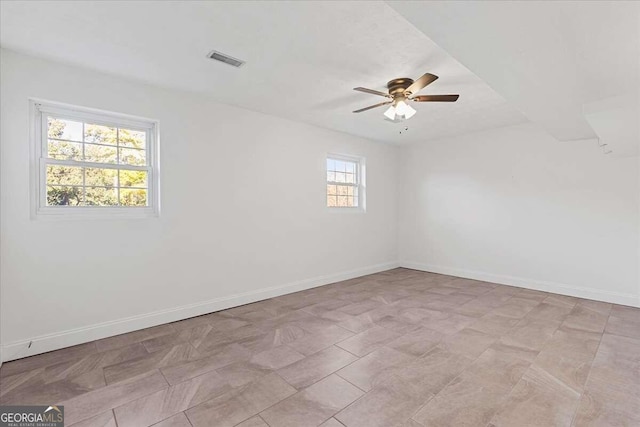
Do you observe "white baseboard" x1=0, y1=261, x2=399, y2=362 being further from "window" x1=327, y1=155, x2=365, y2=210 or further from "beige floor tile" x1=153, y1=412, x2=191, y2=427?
"beige floor tile" x1=153, y1=412, x2=191, y2=427

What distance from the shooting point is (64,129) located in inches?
111

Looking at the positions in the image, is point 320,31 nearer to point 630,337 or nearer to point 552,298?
point 630,337

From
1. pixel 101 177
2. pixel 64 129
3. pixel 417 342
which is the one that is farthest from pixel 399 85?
pixel 64 129

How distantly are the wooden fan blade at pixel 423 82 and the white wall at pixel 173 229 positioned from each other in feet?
6.94

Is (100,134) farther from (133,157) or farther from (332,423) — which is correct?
(332,423)

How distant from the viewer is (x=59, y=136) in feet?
9.16

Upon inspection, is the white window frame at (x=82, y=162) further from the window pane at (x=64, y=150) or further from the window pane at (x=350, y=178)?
the window pane at (x=350, y=178)

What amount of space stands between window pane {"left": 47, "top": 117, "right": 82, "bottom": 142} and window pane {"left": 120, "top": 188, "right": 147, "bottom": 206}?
25.0 inches

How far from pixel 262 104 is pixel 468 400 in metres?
3.67

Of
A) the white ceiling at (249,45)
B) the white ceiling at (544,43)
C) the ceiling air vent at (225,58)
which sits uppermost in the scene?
the ceiling air vent at (225,58)

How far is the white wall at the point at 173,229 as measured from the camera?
2535 mm

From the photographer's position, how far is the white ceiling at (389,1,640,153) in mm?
1301

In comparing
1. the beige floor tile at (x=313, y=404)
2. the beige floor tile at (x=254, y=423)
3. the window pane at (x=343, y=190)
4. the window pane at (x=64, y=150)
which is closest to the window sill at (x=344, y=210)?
the window pane at (x=343, y=190)

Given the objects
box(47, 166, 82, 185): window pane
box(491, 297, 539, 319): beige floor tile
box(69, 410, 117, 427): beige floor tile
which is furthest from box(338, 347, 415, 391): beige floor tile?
box(47, 166, 82, 185): window pane
